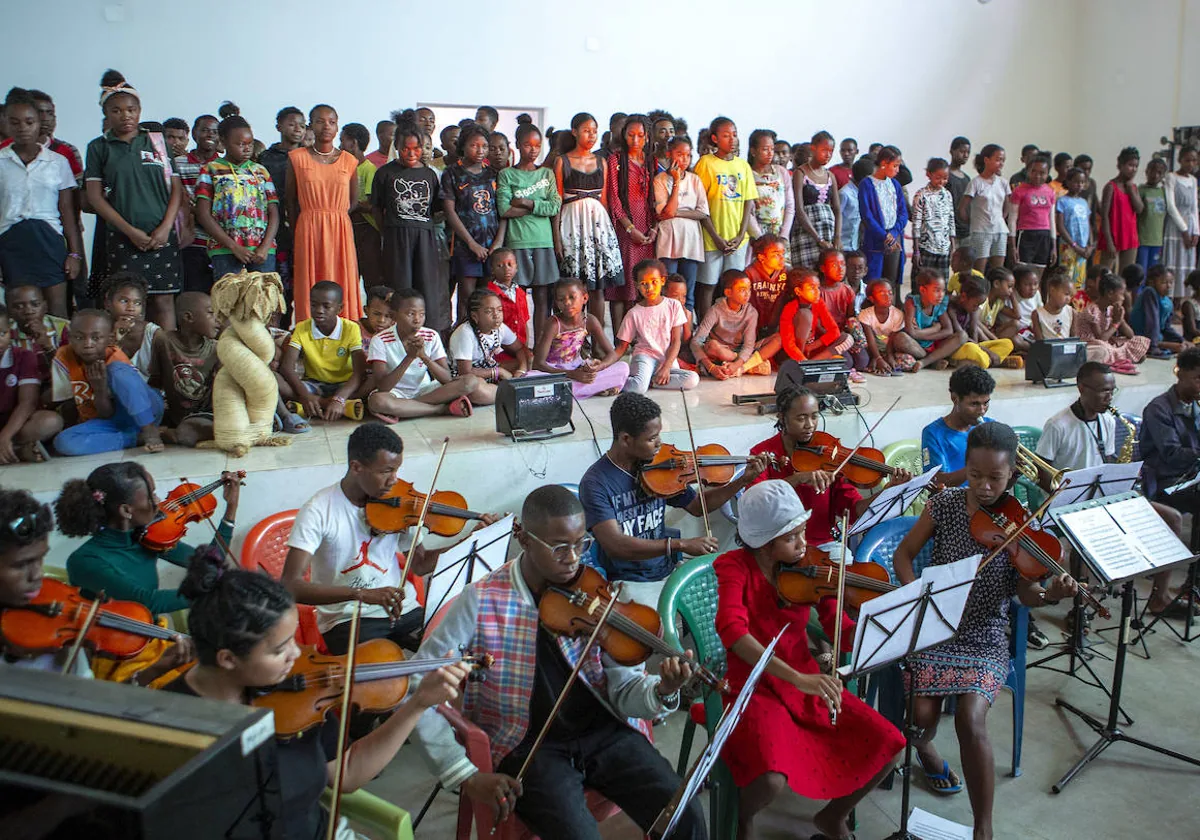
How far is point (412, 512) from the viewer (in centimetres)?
310

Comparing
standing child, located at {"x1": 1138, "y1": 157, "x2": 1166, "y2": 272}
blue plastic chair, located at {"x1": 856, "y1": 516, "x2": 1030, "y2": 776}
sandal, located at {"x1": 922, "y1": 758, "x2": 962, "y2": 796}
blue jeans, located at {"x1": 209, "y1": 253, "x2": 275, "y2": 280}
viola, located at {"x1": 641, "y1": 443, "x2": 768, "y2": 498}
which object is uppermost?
standing child, located at {"x1": 1138, "y1": 157, "x2": 1166, "y2": 272}

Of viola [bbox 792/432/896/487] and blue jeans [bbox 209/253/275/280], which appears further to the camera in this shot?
blue jeans [bbox 209/253/275/280]

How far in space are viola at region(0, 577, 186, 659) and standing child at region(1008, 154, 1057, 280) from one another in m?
7.10

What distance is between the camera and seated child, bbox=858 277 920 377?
243 inches

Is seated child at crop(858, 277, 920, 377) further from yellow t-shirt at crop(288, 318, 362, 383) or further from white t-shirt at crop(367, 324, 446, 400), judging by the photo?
yellow t-shirt at crop(288, 318, 362, 383)

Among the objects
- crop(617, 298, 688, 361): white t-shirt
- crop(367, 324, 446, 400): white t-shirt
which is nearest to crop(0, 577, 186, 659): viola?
crop(367, 324, 446, 400): white t-shirt

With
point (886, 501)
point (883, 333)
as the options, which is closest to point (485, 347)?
point (886, 501)

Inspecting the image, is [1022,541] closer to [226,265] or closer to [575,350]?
[575,350]

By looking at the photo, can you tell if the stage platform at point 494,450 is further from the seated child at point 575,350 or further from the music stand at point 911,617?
the music stand at point 911,617

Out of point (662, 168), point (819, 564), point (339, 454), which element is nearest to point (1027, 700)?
point (819, 564)

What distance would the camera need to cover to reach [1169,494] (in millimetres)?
4359

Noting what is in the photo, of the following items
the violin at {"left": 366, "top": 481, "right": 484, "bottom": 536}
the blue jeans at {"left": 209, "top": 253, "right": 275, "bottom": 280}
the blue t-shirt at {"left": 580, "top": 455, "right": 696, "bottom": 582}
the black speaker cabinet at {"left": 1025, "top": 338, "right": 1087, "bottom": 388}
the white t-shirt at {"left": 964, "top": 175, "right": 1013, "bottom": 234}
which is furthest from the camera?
the white t-shirt at {"left": 964, "top": 175, "right": 1013, "bottom": 234}

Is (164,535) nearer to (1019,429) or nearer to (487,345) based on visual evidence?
(487,345)

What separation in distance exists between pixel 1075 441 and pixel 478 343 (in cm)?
285
